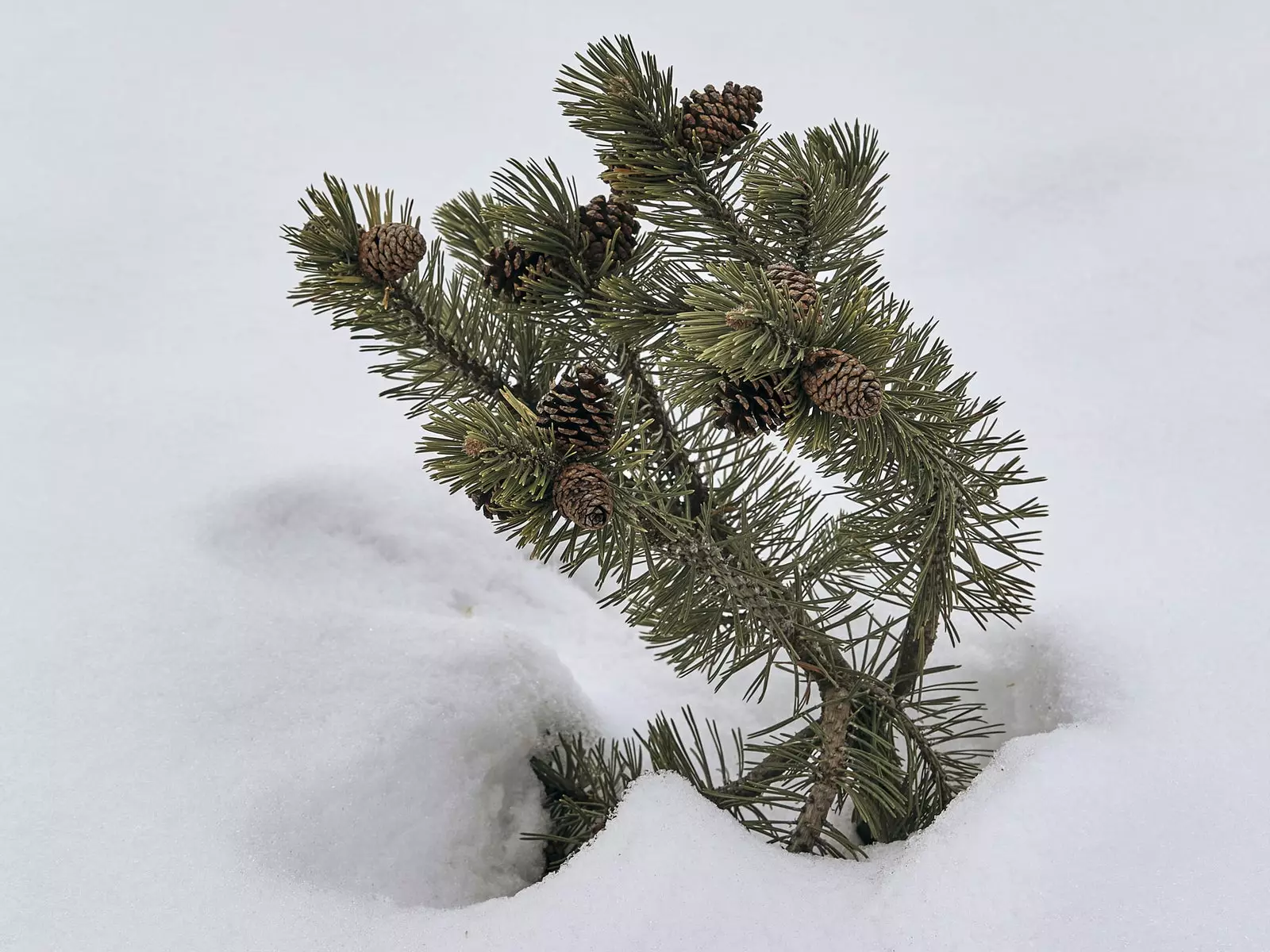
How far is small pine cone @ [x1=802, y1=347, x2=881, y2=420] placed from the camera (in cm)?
41

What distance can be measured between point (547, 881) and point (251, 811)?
0.58 feet

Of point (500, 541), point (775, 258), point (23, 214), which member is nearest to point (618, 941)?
point (775, 258)

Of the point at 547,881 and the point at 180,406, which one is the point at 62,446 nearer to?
the point at 180,406

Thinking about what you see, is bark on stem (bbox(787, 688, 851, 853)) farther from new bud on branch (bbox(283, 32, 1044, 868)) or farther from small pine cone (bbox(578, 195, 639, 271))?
small pine cone (bbox(578, 195, 639, 271))

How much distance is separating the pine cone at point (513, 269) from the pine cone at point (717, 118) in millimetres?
101

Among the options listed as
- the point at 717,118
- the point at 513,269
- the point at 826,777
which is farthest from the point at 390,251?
the point at 826,777

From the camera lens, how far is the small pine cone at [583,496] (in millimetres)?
424

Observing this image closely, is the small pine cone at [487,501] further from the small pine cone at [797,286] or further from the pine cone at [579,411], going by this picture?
the small pine cone at [797,286]

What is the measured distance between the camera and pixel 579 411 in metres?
0.44

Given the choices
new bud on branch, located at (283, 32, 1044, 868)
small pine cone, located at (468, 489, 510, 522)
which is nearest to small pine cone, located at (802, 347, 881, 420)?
new bud on branch, located at (283, 32, 1044, 868)

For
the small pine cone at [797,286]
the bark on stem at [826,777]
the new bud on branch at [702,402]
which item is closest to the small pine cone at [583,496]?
the new bud on branch at [702,402]

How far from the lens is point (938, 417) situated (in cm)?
51

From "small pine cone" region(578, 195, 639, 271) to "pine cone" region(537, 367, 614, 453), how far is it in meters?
0.13

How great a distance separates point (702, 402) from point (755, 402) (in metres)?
0.03
